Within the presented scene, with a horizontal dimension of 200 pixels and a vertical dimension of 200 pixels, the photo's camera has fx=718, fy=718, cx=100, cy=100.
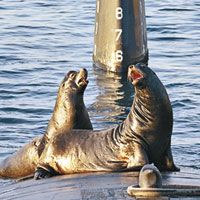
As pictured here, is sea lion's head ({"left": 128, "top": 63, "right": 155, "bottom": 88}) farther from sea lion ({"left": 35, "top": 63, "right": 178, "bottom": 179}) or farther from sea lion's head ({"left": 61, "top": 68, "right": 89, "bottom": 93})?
sea lion's head ({"left": 61, "top": 68, "right": 89, "bottom": 93})

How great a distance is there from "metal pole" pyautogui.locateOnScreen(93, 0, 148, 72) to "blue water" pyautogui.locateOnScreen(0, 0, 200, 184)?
505 millimetres

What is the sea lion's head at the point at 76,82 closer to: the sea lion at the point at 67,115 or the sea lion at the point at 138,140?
the sea lion at the point at 67,115

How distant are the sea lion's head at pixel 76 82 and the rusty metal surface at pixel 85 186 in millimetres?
1690

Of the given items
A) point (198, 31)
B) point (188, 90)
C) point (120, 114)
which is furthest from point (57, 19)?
point (120, 114)

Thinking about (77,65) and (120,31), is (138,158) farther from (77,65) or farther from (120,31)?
(77,65)

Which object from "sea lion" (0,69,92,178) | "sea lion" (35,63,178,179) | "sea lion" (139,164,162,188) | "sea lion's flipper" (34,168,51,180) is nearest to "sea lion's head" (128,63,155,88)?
"sea lion" (35,63,178,179)

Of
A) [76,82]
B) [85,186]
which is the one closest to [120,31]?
[76,82]

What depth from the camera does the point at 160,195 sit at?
6.69 m

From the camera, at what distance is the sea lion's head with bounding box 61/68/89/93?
31.9 feet

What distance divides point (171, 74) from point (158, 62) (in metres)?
1.18

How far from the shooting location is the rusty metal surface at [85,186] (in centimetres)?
715

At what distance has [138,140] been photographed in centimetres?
827

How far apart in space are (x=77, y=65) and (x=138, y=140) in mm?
10328

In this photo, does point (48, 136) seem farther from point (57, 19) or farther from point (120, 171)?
point (57, 19)
